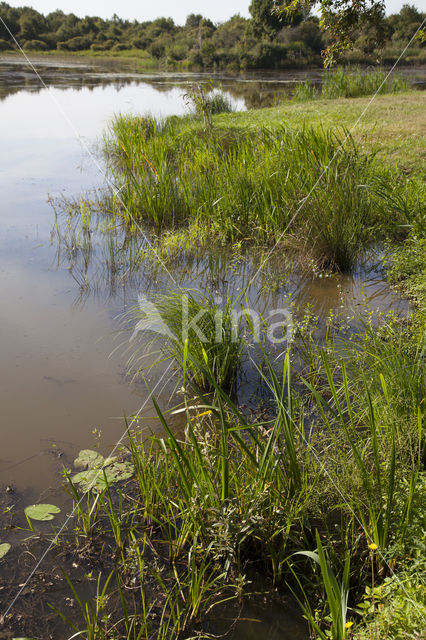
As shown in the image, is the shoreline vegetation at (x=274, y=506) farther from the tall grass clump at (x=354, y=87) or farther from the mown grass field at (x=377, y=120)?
the tall grass clump at (x=354, y=87)

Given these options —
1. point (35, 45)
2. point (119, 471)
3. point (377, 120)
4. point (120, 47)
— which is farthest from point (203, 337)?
point (120, 47)

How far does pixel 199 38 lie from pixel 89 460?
1548 inches

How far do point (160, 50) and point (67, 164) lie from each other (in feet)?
114

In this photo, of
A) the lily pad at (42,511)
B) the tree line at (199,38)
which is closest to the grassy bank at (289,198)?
the lily pad at (42,511)

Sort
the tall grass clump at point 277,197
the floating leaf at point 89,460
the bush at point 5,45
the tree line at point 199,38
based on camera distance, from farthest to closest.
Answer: the bush at point 5,45 < the tree line at point 199,38 < the tall grass clump at point 277,197 < the floating leaf at point 89,460

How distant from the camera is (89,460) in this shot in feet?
7.57

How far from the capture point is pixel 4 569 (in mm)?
1796

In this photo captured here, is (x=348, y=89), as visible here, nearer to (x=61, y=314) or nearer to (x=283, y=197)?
(x=283, y=197)

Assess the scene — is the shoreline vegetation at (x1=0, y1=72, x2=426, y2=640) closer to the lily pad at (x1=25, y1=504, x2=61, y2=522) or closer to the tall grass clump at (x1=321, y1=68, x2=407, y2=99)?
the lily pad at (x1=25, y1=504, x2=61, y2=522)

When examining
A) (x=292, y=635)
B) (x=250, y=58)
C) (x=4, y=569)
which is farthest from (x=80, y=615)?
(x=250, y=58)

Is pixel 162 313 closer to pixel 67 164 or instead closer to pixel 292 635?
pixel 292 635

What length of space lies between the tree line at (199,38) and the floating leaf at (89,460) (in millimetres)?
25355

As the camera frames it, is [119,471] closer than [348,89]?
Yes

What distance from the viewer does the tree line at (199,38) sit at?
99.2 ft
